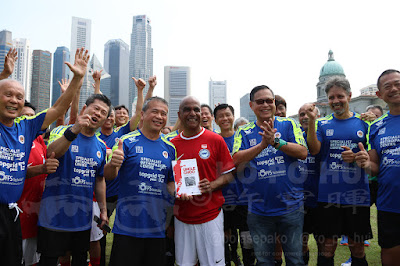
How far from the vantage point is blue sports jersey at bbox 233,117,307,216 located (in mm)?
3422

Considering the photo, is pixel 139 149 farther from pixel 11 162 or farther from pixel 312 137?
pixel 312 137

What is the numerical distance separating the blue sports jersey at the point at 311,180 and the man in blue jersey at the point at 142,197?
235cm

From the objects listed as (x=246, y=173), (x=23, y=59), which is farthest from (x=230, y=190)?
(x=23, y=59)

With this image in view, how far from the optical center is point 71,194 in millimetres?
3488

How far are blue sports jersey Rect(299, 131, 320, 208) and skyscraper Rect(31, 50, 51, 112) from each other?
7048cm

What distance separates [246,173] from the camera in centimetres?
380

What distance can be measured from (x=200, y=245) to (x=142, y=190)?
0.97 m

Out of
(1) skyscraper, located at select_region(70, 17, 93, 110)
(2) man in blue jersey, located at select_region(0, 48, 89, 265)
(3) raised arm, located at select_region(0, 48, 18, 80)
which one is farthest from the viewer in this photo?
(1) skyscraper, located at select_region(70, 17, 93, 110)

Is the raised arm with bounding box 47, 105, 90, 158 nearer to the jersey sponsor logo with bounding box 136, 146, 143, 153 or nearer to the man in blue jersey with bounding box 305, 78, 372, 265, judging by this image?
the jersey sponsor logo with bounding box 136, 146, 143, 153

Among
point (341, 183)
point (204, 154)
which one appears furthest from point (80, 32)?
point (341, 183)

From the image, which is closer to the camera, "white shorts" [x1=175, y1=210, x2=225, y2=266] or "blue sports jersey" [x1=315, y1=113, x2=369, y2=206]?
"white shorts" [x1=175, y1=210, x2=225, y2=266]

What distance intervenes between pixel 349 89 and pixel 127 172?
10.9 feet

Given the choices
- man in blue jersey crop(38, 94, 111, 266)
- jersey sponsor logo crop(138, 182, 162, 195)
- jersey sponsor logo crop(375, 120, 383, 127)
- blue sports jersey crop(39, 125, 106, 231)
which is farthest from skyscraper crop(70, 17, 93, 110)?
jersey sponsor logo crop(375, 120, 383, 127)

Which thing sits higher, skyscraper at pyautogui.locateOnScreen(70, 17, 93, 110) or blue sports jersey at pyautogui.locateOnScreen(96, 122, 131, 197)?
skyscraper at pyautogui.locateOnScreen(70, 17, 93, 110)
